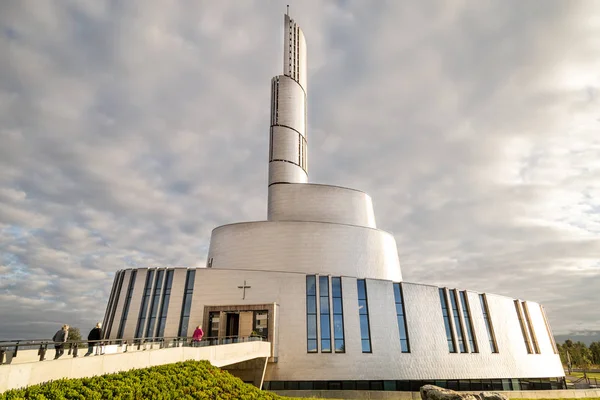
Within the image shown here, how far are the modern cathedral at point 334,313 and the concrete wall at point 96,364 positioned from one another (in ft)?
36.2

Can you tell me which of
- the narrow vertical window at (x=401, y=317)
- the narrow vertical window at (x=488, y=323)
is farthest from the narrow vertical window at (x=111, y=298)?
the narrow vertical window at (x=488, y=323)

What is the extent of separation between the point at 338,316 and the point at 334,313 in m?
0.45

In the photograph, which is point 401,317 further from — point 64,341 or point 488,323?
point 64,341

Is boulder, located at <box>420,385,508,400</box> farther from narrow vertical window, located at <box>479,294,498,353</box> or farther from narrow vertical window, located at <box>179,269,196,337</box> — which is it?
narrow vertical window, located at <box>479,294,498,353</box>

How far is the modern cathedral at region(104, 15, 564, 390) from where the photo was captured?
103ft

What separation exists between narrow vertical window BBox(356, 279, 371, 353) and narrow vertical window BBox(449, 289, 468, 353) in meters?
10.8

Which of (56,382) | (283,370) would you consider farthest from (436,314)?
(56,382)

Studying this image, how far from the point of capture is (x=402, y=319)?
3506 cm

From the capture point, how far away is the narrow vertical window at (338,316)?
1249 inches

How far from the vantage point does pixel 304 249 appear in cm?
4034

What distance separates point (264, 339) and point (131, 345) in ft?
54.4

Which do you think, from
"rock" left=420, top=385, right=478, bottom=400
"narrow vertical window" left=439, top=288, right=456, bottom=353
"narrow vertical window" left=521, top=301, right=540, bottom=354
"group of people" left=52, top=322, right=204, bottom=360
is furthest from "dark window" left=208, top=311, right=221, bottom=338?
"narrow vertical window" left=521, top=301, right=540, bottom=354

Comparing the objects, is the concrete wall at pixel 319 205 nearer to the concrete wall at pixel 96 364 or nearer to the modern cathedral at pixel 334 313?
the modern cathedral at pixel 334 313

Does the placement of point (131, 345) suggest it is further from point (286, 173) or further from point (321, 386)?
point (286, 173)
